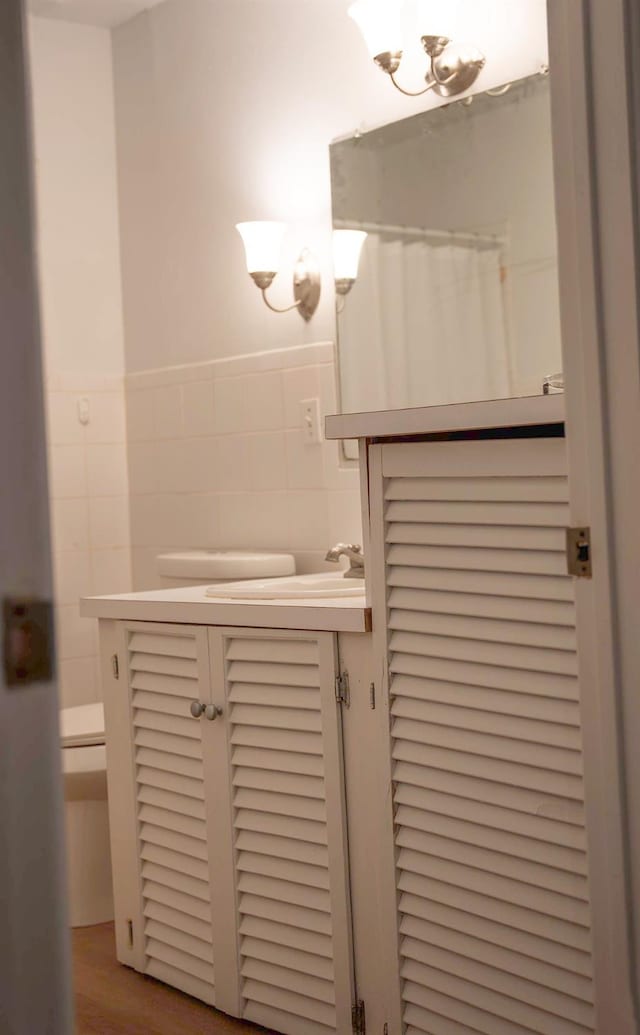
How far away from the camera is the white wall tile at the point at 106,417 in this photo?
380cm

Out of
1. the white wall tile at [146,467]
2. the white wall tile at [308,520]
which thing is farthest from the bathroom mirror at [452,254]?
the white wall tile at [146,467]

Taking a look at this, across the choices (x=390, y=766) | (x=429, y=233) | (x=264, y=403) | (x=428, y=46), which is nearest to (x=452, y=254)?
(x=429, y=233)

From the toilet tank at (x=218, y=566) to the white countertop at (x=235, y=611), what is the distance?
402 millimetres

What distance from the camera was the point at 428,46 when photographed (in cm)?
267

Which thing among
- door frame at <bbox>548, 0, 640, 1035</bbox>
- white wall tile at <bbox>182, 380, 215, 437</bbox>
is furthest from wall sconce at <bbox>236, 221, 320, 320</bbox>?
door frame at <bbox>548, 0, 640, 1035</bbox>

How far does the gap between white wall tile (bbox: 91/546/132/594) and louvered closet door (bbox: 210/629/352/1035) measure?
4.96 ft

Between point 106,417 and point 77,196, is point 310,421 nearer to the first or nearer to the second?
point 106,417

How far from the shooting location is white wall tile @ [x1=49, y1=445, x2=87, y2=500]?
3732 millimetres

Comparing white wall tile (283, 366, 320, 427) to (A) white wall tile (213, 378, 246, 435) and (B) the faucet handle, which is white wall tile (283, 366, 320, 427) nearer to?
(A) white wall tile (213, 378, 246, 435)

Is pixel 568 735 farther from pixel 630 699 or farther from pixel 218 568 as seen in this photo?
pixel 218 568

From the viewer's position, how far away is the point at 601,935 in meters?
Result: 1.32

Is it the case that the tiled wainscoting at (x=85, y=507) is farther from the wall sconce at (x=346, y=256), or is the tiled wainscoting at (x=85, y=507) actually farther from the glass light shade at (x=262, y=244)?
the wall sconce at (x=346, y=256)

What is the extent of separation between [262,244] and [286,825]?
154cm

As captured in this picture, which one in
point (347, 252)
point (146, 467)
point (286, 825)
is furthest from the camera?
point (146, 467)
